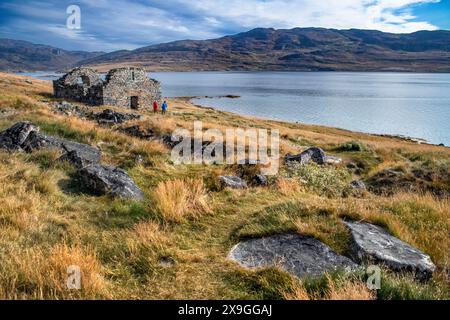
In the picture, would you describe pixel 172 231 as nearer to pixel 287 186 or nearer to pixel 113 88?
pixel 287 186

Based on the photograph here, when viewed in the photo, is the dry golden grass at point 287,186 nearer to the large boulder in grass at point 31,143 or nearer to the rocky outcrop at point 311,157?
the large boulder in grass at point 31,143

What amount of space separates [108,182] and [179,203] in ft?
7.30

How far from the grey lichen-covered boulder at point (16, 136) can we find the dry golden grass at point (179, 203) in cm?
599

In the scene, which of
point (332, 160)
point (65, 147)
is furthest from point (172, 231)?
point (332, 160)

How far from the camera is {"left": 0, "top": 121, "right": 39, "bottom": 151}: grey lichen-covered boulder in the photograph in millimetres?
11508

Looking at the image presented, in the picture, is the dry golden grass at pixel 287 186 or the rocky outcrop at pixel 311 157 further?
the rocky outcrop at pixel 311 157

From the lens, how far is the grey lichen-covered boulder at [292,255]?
5.51 m

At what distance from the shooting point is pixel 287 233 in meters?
6.77

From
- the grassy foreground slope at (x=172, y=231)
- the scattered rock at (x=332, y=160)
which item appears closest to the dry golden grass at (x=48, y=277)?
the grassy foreground slope at (x=172, y=231)

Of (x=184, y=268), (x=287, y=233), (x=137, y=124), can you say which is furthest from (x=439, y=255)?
(x=137, y=124)

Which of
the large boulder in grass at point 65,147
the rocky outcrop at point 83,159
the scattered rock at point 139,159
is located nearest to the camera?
the rocky outcrop at point 83,159
